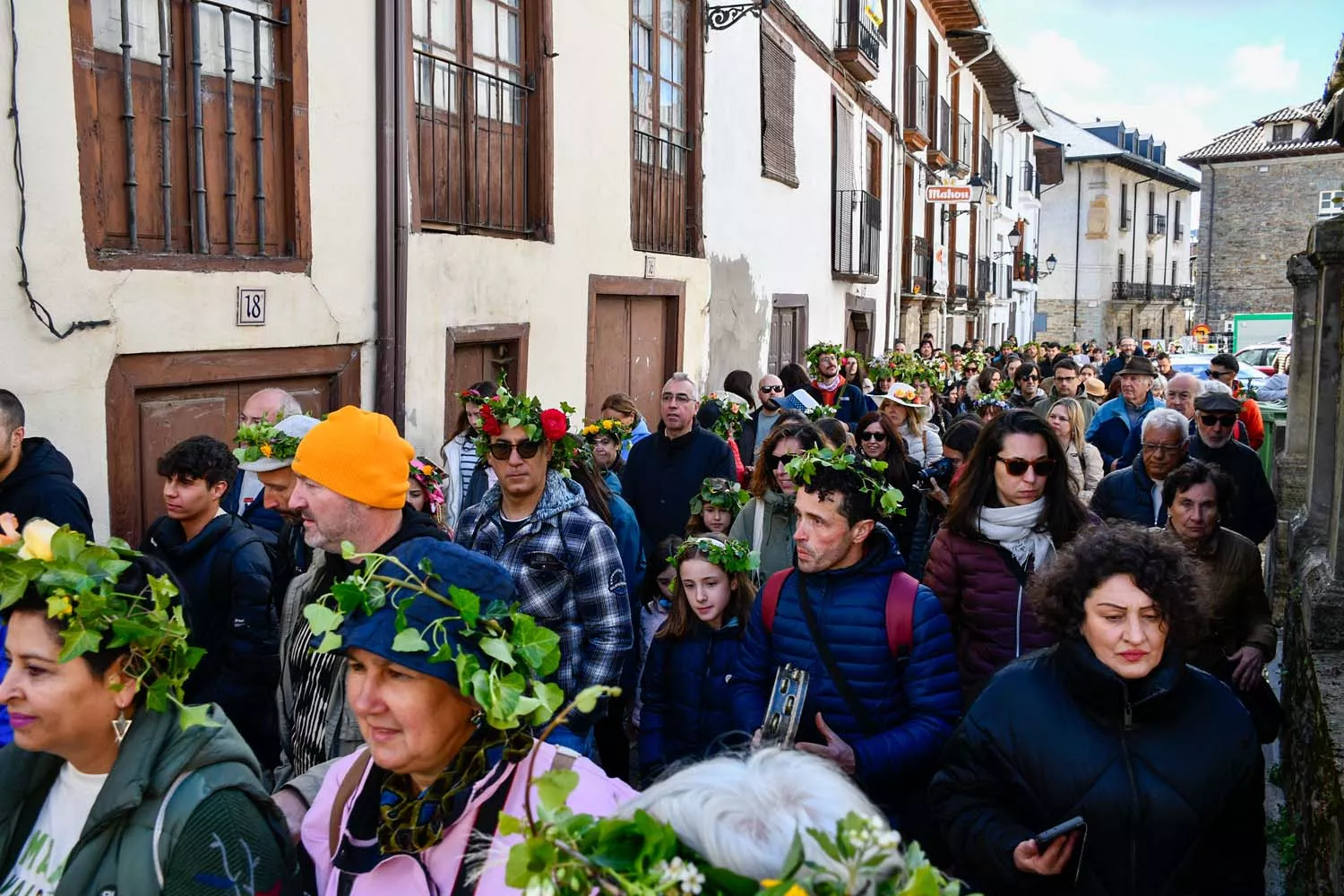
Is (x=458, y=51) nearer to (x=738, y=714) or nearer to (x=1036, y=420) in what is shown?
(x=1036, y=420)

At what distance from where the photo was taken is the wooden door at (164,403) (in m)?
5.85

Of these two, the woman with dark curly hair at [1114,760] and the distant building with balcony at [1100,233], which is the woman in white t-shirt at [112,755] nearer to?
the woman with dark curly hair at [1114,760]

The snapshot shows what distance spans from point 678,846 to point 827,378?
9.59 meters

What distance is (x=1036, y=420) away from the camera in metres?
4.44

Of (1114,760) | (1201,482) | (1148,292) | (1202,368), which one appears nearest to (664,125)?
(1201,482)

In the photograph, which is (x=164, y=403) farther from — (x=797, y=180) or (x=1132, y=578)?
(x=797, y=180)

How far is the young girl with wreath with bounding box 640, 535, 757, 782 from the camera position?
435 cm

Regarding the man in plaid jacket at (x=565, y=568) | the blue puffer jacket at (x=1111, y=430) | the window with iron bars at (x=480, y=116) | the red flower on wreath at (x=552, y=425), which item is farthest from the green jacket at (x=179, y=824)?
the blue puffer jacket at (x=1111, y=430)

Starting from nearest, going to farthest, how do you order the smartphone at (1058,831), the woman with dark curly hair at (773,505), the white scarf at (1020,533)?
1. the smartphone at (1058,831)
2. the white scarf at (1020,533)
3. the woman with dark curly hair at (773,505)

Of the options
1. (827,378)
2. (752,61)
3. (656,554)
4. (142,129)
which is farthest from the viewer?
(752,61)

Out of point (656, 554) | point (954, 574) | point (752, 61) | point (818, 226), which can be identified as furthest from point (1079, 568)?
point (818, 226)

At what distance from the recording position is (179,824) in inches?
84.4

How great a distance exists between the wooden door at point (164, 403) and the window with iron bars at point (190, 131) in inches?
20.1

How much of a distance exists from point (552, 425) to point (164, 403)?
264 cm
